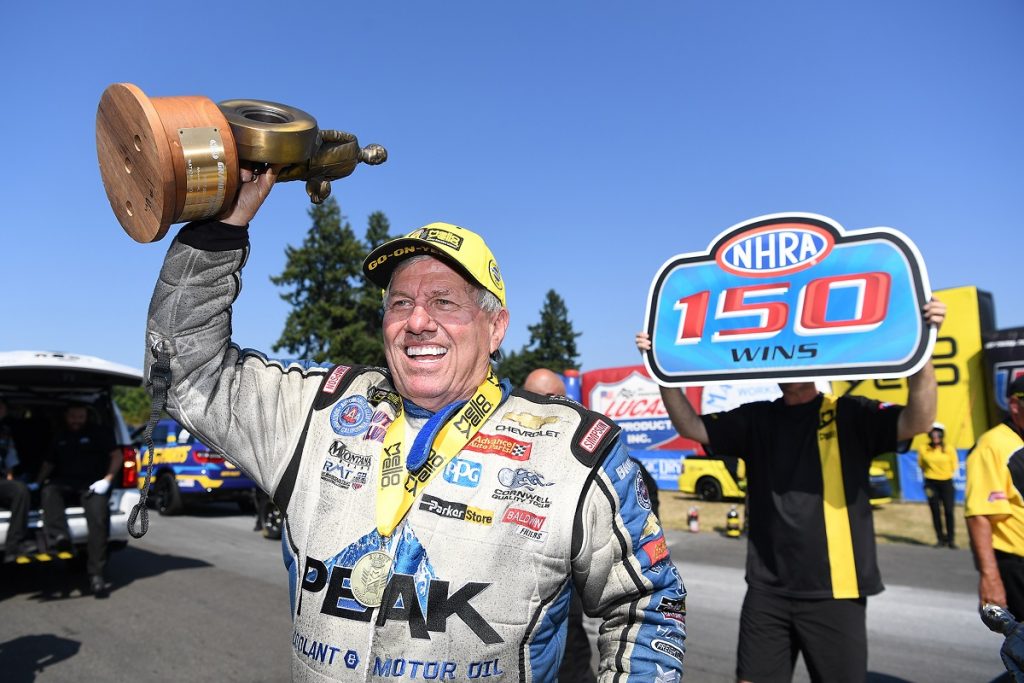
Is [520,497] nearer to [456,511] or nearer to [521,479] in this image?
[521,479]

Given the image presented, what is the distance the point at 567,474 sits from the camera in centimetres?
188

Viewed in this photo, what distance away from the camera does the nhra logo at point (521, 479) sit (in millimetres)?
1872

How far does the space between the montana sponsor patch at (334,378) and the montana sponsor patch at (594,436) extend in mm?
757

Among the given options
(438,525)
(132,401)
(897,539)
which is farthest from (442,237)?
(132,401)

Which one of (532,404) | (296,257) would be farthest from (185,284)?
(296,257)

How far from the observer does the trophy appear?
64.4 inches

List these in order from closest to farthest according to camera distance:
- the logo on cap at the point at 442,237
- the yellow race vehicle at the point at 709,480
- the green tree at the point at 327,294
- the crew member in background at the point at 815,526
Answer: the logo on cap at the point at 442,237
the crew member in background at the point at 815,526
the yellow race vehicle at the point at 709,480
the green tree at the point at 327,294

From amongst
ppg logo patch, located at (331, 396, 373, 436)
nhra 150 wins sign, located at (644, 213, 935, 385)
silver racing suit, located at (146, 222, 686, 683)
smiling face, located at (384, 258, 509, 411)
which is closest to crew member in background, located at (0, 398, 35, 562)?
nhra 150 wins sign, located at (644, 213, 935, 385)

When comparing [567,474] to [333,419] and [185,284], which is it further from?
[185,284]

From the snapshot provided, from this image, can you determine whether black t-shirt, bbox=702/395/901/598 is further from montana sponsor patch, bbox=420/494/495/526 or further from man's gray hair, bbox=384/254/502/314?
montana sponsor patch, bbox=420/494/495/526

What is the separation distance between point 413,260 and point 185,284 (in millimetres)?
634

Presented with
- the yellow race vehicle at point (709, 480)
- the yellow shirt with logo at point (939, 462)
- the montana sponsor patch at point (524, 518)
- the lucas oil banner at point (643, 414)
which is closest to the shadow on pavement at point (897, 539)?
the yellow shirt with logo at point (939, 462)

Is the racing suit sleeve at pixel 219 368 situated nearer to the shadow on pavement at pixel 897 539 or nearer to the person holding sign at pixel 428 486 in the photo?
the person holding sign at pixel 428 486

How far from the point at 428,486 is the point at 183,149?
99 centimetres
